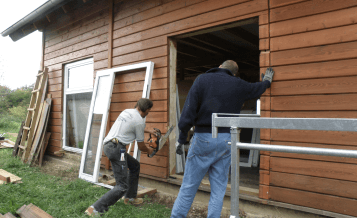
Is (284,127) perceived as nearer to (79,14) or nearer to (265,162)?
(265,162)

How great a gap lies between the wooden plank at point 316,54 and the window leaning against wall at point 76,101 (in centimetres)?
429

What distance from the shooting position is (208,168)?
2369mm

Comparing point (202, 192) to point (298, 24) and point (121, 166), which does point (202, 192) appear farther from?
point (298, 24)

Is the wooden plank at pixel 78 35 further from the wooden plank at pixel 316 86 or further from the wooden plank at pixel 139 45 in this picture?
the wooden plank at pixel 316 86

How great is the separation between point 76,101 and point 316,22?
547 cm

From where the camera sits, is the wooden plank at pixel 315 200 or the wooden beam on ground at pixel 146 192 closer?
the wooden plank at pixel 315 200

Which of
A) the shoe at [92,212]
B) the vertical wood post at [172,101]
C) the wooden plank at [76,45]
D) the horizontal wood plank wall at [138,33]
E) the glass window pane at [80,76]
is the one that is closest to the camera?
the shoe at [92,212]

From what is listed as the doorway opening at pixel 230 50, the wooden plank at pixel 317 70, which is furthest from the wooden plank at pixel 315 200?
the wooden plank at pixel 317 70

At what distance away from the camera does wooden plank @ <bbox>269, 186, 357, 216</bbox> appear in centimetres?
237

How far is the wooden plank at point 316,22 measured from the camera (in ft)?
7.86

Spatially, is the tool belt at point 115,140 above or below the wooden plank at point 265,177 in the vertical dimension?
above

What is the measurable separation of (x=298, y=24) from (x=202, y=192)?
99.6 inches

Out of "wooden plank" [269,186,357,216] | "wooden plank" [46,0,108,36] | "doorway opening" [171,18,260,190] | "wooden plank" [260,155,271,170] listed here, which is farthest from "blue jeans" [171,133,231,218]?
"wooden plank" [46,0,108,36]

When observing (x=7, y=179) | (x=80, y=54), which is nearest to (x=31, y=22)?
(x=80, y=54)
